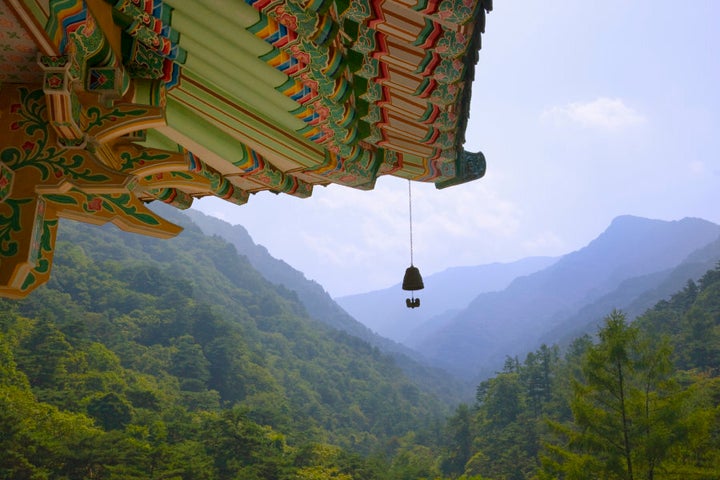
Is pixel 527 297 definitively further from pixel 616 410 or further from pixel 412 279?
pixel 412 279

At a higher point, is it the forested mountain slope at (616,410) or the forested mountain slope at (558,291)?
the forested mountain slope at (558,291)

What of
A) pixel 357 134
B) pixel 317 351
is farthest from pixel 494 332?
pixel 357 134

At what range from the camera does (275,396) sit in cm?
3791

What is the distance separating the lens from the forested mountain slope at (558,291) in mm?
104750

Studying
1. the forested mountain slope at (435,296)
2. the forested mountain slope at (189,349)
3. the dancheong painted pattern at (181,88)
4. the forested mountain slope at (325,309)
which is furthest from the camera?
the forested mountain slope at (435,296)

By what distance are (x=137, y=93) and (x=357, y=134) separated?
799 millimetres

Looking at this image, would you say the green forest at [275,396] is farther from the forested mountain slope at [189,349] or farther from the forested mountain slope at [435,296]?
the forested mountain slope at [435,296]

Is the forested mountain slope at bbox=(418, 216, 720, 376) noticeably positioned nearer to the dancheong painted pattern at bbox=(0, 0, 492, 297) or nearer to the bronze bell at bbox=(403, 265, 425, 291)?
the bronze bell at bbox=(403, 265, 425, 291)

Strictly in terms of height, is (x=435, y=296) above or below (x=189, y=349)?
above

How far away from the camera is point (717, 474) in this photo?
9.23m

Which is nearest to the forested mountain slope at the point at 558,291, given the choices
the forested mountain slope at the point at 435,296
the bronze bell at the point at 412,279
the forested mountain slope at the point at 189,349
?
the forested mountain slope at the point at 435,296

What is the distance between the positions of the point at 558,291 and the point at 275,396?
317 feet

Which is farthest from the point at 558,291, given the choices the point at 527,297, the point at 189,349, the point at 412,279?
the point at 412,279

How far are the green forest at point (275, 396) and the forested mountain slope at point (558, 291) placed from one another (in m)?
54.1
